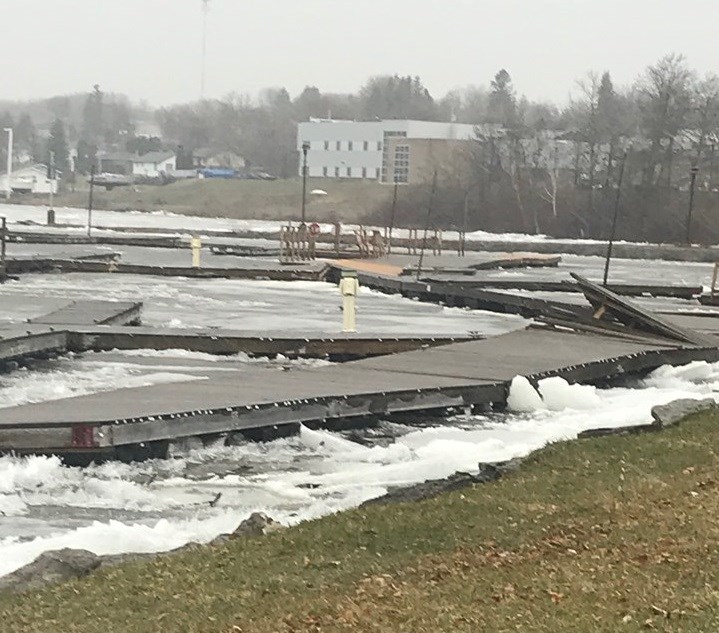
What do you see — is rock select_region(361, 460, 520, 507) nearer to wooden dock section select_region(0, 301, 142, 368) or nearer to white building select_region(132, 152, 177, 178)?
wooden dock section select_region(0, 301, 142, 368)

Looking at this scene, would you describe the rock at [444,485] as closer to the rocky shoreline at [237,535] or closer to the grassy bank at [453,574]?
the rocky shoreline at [237,535]

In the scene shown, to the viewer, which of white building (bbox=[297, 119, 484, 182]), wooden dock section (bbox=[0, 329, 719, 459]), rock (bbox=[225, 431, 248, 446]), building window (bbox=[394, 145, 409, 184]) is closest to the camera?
wooden dock section (bbox=[0, 329, 719, 459])

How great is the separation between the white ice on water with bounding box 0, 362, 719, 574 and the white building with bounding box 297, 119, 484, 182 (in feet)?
427

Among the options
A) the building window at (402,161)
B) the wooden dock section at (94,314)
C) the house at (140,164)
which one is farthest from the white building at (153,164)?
the wooden dock section at (94,314)

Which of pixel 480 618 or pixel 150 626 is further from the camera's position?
pixel 150 626

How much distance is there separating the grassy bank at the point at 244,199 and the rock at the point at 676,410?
309 feet

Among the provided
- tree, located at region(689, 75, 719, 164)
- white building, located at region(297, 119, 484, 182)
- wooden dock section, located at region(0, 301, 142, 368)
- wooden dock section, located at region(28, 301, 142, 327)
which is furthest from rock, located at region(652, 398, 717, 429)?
white building, located at region(297, 119, 484, 182)

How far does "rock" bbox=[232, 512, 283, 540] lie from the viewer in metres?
8.12

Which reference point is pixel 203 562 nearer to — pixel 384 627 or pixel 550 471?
pixel 384 627

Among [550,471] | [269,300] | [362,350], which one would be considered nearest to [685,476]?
[550,471]

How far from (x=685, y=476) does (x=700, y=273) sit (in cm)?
3818

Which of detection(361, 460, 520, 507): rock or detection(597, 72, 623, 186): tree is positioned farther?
detection(597, 72, 623, 186): tree

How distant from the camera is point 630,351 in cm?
1692

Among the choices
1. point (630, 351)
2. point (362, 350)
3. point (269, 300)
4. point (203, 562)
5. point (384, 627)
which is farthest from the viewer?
point (269, 300)
